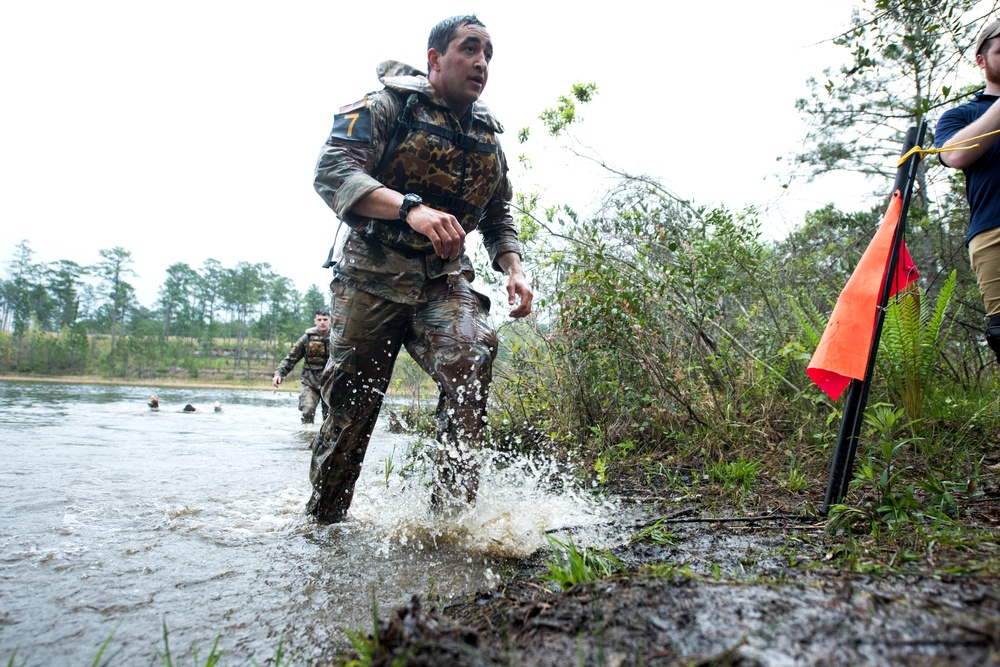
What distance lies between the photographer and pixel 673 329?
4980 mm

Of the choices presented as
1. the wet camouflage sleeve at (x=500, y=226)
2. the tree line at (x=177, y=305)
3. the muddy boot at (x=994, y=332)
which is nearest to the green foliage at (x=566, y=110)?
the wet camouflage sleeve at (x=500, y=226)

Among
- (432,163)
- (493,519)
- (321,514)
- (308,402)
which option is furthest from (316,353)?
(493,519)

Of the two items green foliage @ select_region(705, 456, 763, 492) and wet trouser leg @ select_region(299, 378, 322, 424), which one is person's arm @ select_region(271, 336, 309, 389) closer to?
wet trouser leg @ select_region(299, 378, 322, 424)

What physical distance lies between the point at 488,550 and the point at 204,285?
77.2 m

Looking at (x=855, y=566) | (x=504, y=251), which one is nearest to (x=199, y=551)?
(x=504, y=251)

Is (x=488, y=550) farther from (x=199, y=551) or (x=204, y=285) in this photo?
(x=204, y=285)

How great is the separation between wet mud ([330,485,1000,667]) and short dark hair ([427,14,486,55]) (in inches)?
99.1

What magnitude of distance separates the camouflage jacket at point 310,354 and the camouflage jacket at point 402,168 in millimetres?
8135

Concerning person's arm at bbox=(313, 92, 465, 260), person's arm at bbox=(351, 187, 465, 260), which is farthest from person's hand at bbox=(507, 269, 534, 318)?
person's arm at bbox=(351, 187, 465, 260)

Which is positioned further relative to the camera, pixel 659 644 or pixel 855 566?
pixel 855 566

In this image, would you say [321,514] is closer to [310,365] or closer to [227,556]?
[227,556]

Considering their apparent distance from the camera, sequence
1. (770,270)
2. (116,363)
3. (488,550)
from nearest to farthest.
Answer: (488,550) → (770,270) → (116,363)

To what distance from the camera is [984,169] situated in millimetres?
2488

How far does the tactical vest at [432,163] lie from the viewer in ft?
8.98
